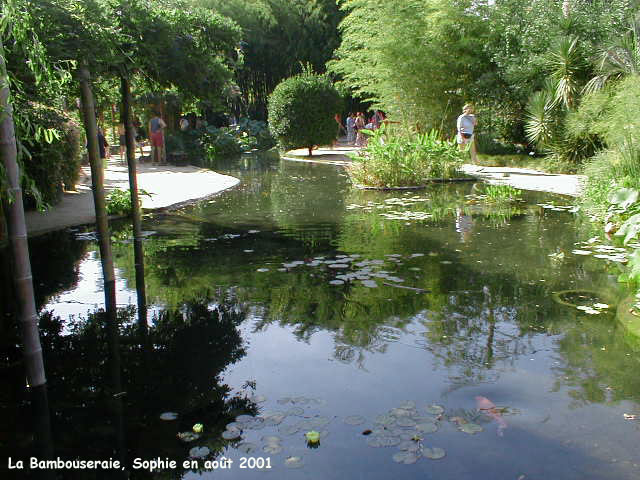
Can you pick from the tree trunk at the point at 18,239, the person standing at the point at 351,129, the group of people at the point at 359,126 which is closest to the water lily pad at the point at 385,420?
the tree trunk at the point at 18,239

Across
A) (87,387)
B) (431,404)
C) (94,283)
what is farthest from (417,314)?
(94,283)

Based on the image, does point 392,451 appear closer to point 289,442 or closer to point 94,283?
point 289,442

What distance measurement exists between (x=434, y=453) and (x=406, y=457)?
6.0 inches

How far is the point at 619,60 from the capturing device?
14.9m

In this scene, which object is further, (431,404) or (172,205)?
(172,205)

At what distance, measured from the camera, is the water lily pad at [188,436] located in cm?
360

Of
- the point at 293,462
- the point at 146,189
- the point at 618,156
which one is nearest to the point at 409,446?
the point at 293,462

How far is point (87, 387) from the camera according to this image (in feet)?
14.2

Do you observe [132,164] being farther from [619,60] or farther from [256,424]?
[619,60]

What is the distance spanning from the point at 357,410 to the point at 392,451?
511mm

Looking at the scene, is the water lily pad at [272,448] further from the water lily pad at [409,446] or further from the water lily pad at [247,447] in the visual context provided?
the water lily pad at [409,446]

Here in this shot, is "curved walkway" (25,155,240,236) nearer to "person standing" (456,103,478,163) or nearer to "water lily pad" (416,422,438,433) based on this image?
"person standing" (456,103,478,163)

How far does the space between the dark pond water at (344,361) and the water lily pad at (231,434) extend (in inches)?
1.2

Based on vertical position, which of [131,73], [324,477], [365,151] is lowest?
[324,477]
